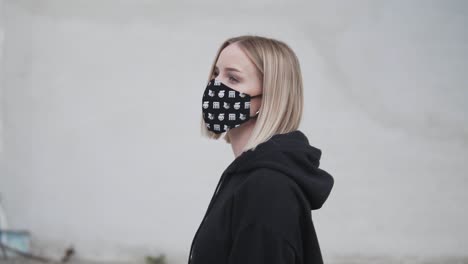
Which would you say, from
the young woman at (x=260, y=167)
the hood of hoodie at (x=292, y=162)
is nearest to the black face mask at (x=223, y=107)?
the young woman at (x=260, y=167)

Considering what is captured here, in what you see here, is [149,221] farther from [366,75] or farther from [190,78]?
[366,75]

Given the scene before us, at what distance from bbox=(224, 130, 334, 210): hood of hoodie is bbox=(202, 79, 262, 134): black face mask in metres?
0.13

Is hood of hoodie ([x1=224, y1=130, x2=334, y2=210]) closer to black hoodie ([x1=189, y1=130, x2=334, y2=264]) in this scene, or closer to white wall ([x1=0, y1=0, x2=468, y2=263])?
black hoodie ([x1=189, y1=130, x2=334, y2=264])

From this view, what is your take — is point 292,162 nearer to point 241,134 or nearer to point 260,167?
point 260,167

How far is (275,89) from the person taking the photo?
1.92 m

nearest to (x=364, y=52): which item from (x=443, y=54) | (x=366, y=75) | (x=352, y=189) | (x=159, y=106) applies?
(x=366, y=75)

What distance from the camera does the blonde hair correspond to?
1.91m

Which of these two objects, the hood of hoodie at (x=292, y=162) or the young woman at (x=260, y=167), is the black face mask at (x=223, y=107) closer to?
the young woman at (x=260, y=167)

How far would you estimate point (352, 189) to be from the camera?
16.6 ft

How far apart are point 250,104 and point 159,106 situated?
10.4ft

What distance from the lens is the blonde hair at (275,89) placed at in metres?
1.91

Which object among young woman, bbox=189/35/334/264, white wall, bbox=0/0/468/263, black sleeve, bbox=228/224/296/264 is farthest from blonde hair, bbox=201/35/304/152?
white wall, bbox=0/0/468/263

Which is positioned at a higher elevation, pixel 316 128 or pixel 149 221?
pixel 316 128

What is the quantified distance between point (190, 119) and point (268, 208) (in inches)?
135
